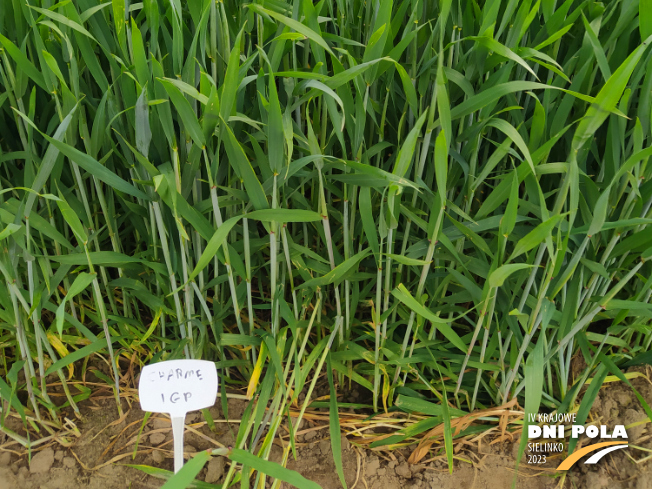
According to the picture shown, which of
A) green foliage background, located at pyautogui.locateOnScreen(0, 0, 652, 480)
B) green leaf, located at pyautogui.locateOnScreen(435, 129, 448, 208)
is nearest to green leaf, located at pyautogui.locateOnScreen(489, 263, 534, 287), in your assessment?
green foliage background, located at pyautogui.locateOnScreen(0, 0, 652, 480)

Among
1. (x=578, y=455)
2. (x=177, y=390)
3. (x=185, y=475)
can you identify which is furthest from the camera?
(x=578, y=455)

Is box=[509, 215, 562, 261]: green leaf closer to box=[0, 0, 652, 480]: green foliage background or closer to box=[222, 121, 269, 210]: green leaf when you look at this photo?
box=[0, 0, 652, 480]: green foliage background

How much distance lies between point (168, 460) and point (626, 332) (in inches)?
34.5

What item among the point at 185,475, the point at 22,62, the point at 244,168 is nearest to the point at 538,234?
the point at 244,168

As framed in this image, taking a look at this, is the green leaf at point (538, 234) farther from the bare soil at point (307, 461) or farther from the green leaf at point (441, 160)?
the bare soil at point (307, 461)

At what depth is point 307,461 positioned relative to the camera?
2.69 ft

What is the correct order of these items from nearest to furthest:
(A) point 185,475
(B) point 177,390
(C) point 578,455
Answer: (A) point 185,475
(B) point 177,390
(C) point 578,455

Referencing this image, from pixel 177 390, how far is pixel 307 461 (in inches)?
12.1

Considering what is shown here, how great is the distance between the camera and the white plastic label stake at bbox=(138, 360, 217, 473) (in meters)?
0.62

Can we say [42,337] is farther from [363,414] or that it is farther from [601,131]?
[601,131]

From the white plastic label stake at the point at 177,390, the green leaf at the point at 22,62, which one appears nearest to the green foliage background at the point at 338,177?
the green leaf at the point at 22,62

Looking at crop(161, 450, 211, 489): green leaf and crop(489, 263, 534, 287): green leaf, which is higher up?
crop(489, 263, 534, 287): green leaf

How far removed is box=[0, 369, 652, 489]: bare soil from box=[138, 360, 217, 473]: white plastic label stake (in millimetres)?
218

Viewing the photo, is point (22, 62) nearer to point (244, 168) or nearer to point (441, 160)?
point (244, 168)
